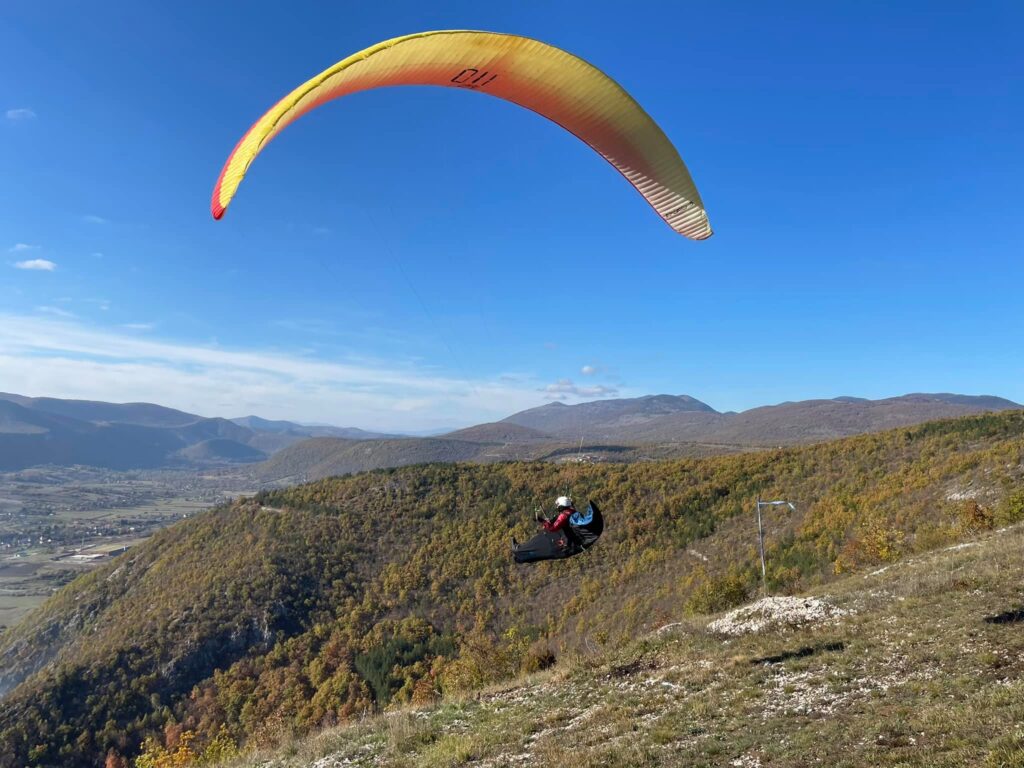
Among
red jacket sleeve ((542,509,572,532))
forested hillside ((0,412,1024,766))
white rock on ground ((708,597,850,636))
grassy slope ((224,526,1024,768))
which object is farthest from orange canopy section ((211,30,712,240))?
forested hillside ((0,412,1024,766))

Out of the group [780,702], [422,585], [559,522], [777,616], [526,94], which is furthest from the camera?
[422,585]

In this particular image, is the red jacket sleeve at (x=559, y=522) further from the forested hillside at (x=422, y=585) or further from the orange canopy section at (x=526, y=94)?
the forested hillside at (x=422, y=585)

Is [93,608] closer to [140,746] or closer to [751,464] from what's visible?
[140,746]

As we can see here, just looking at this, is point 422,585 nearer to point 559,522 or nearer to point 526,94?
point 559,522

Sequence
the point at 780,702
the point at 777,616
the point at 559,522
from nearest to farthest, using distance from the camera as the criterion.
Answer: the point at 780,702, the point at 559,522, the point at 777,616

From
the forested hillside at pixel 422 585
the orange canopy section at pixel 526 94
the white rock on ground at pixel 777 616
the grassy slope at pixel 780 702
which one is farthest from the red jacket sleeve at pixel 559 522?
the forested hillside at pixel 422 585

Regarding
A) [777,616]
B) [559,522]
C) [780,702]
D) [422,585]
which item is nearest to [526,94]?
[559,522]

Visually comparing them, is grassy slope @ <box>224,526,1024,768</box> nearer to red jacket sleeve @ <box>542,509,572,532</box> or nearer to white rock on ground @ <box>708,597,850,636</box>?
white rock on ground @ <box>708,597,850,636</box>
